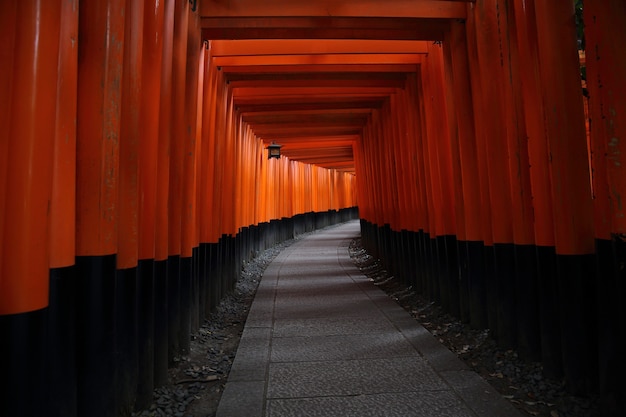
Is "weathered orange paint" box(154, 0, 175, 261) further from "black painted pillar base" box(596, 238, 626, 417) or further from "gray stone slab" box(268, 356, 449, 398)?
"black painted pillar base" box(596, 238, 626, 417)

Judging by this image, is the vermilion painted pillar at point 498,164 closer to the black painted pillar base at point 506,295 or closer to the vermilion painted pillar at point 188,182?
the black painted pillar base at point 506,295

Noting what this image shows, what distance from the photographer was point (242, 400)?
9.87 feet

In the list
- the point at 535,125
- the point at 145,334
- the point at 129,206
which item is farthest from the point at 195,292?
the point at 535,125

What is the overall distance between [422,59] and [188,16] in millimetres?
3579

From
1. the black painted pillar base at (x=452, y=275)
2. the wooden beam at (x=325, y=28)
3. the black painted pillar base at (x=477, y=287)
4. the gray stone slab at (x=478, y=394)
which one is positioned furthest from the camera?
the black painted pillar base at (x=452, y=275)

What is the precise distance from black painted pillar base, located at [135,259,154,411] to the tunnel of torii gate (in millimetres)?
13

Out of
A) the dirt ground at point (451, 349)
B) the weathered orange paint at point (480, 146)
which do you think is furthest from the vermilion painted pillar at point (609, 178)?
the weathered orange paint at point (480, 146)

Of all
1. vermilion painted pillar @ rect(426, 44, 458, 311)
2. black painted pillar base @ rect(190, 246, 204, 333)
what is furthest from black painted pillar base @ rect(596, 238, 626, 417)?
black painted pillar base @ rect(190, 246, 204, 333)

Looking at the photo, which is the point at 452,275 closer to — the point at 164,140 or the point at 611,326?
the point at 611,326

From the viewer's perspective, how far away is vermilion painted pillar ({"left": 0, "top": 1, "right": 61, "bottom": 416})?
1652mm

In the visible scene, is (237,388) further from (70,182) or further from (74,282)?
(70,182)

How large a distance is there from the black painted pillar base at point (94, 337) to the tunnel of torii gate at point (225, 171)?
10 millimetres

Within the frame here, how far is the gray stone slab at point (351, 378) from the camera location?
3.15 m

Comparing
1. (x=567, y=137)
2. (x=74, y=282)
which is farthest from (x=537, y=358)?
(x=74, y=282)
